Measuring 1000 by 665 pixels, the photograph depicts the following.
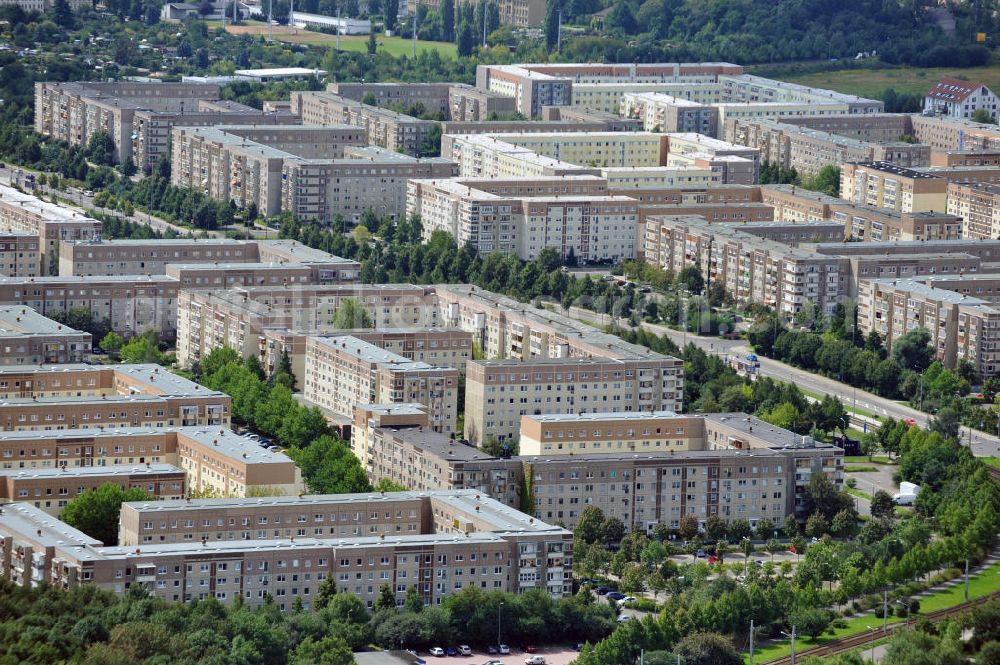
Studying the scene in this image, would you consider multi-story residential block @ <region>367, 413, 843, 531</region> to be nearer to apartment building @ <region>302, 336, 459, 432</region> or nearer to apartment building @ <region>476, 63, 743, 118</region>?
apartment building @ <region>302, 336, 459, 432</region>

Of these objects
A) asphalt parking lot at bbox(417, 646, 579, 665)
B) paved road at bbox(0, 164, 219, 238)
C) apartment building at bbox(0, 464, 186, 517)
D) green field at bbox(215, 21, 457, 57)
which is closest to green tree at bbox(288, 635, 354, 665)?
asphalt parking lot at bbox(417, 646, 579, 665)

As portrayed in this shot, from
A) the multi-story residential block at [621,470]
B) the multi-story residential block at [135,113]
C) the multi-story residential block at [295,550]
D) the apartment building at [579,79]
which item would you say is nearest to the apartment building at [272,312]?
the multi-story residential block at [621,470]

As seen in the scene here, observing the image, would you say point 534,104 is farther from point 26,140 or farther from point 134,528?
point 134,528

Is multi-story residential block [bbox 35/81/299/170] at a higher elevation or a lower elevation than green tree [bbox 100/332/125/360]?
higher

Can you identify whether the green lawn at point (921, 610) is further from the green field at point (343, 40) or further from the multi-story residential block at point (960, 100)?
the green field at point (343, 40)

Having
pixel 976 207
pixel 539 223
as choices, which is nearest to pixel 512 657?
pixel 539 223

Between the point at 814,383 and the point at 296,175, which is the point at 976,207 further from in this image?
the point at 296,175
